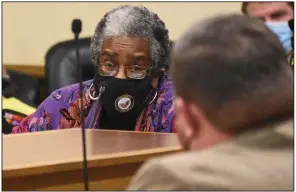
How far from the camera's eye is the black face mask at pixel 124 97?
1690 mm

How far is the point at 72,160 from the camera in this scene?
3.82ft

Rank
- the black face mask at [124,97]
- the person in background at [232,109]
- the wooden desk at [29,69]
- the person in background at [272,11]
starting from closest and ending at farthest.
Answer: the person in background at [232,109]
the black face mask at [124,97]
the person in background at [272,11]
the wooden desk at [29,69]

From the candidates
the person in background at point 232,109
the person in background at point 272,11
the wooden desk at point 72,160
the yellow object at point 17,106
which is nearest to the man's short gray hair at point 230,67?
the person in background at point 232,109

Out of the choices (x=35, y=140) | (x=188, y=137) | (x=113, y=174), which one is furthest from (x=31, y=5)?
(x=188, y=137)

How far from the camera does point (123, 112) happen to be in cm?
170

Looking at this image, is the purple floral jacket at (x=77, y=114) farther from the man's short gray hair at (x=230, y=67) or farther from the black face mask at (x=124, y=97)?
the man's short gray hair at (x=230, y=67)

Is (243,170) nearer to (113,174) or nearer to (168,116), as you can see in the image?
(113,174)

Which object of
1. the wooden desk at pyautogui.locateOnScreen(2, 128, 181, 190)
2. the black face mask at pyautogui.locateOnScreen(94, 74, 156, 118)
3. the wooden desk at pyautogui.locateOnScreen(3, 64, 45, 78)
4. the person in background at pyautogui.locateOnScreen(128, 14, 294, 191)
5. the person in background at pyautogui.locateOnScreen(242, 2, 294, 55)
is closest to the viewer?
the person in background at pyautogui.locateOnScreen(128, 14, 294, 191)

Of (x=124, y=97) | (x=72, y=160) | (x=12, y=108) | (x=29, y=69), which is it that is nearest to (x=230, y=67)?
(x=72, y=160)

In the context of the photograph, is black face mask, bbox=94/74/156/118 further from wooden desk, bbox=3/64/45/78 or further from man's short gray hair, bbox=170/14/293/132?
wooden desk, bbox=3/64/45/78

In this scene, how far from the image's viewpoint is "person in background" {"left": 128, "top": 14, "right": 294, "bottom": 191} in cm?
77

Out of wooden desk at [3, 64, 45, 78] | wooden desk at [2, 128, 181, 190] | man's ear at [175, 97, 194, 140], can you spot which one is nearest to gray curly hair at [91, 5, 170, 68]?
wooden desk at [2, 128, 181, 190]

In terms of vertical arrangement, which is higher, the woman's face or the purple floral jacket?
the woman's face

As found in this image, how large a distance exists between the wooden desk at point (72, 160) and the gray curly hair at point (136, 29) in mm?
396
